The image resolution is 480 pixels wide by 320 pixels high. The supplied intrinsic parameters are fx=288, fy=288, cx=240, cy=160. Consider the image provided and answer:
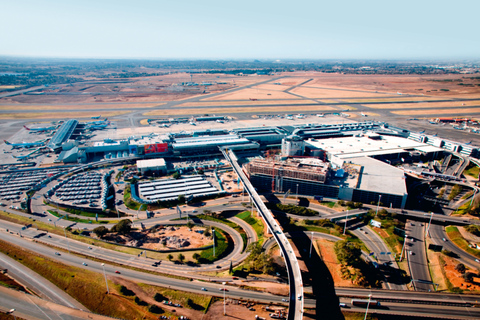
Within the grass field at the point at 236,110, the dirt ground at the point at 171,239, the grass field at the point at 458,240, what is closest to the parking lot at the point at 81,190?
the dirt ground at the point at 171,239

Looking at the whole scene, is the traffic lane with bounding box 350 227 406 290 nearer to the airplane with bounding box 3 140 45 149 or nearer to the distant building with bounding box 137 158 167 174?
the distant building with bounding box 137 158 167 174

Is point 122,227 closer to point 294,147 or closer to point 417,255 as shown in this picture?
point 417,255

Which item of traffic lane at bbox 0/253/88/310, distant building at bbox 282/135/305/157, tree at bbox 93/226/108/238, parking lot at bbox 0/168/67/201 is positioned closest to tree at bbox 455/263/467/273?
distant building at bbox 282/135/305/157

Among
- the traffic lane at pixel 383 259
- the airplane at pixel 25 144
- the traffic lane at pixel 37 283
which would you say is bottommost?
the traffic lane at pixel 37 283

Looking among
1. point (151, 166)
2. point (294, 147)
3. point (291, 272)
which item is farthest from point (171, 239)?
point (294, 147)

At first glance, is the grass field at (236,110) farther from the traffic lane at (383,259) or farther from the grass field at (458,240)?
the grass field at (458,240)

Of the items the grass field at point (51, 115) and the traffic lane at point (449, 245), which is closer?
the traffic lane at point (449, 245)
